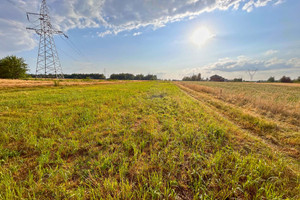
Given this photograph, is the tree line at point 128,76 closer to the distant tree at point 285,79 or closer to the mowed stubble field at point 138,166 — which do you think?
the distant tree at point 285,79

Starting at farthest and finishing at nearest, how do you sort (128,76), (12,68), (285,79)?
(128,76), (285,79), (12,68)

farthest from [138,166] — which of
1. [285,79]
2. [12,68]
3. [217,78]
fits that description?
[217,78]

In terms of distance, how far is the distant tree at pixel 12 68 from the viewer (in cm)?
4445

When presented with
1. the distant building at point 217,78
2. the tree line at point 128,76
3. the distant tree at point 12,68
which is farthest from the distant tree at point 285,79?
the distant tree at point 12,68

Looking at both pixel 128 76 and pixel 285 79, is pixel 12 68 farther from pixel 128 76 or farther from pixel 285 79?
pixel 285 79

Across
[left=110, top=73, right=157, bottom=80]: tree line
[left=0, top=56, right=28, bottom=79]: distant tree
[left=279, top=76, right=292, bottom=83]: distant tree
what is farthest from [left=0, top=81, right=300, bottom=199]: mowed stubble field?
[left=110, top=73, right=157, bottom=80]: tree line

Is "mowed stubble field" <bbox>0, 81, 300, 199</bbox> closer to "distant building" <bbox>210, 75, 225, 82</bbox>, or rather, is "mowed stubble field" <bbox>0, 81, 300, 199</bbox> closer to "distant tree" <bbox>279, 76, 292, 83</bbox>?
"distant tree" <bbox>279, 76, 292, 83</bbox>

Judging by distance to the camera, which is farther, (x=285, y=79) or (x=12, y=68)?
(x=285, y=79)

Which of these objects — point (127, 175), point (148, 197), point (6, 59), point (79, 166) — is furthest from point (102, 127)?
point (6, 59)

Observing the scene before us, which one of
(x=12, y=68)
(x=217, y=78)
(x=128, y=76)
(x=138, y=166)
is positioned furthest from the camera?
(x=128, y=76)

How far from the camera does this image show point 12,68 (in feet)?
151

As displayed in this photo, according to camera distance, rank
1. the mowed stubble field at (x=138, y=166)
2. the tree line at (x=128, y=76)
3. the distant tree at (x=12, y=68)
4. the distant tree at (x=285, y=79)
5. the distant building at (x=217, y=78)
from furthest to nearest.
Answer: the tree line at (x=128, y=76)
the distant building at (x=217, y=78)
the distant tree at (x=285, y=79)
the distant tree at (x=12, y=68)
the mowed stubble field at (x=138, y=166)

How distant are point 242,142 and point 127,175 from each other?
458 cm

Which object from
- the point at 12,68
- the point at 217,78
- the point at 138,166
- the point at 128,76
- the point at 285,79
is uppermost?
the point at 128,76
